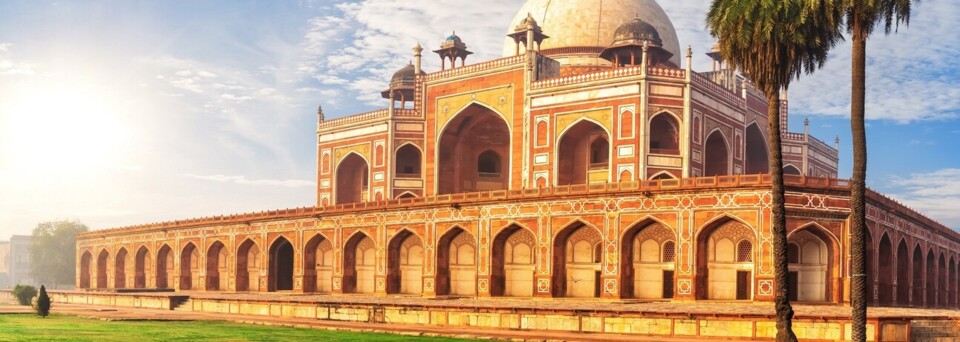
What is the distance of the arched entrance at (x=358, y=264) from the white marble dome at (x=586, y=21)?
44.5ft

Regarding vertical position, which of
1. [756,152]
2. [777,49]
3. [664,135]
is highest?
[777,49]

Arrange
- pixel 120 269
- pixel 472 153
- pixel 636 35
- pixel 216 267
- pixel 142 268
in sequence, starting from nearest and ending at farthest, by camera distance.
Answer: pixel 636 35 → pixel 472 153 → pixel 216 267 → pixel 142 268 → pixel 120 269

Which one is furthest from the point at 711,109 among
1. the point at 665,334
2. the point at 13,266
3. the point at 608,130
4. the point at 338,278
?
the point at 13,266

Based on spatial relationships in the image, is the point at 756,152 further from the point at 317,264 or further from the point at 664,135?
the point at 317,264

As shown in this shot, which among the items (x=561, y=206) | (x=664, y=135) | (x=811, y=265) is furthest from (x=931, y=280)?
(x=561, y=206)

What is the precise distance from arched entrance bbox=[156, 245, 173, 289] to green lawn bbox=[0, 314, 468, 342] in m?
29.3

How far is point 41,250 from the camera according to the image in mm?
93938

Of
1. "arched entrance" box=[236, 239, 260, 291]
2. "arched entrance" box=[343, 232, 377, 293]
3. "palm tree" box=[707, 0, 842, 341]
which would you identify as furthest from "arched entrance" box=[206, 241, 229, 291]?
"palm tree" box=[707, 0, 842, 341]

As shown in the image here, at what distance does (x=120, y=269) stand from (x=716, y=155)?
1479 inches

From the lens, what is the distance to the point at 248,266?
50.8m

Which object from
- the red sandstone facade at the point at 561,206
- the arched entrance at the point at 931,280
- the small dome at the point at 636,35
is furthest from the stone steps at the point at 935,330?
the small dome at the point at 636,35

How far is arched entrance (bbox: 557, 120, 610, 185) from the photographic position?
4297 centimetres

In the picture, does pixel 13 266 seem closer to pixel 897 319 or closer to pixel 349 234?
pixel 349 234

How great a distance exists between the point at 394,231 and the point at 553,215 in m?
8.57
